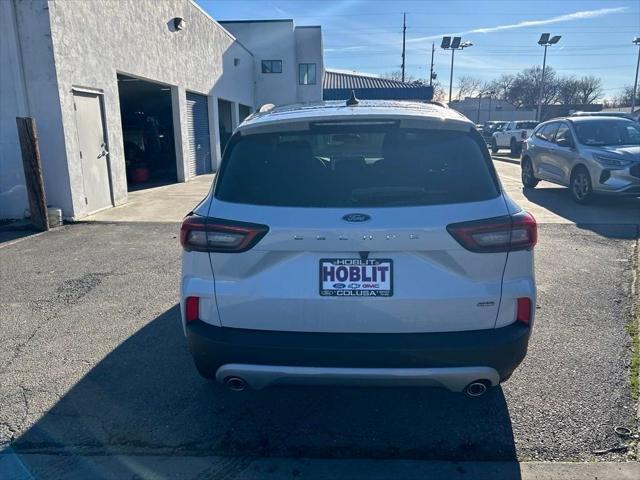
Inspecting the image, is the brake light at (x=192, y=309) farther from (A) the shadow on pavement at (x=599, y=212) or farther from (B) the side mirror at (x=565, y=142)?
(B) the side mirror at (x=565, y=142)

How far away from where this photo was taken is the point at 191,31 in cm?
1622

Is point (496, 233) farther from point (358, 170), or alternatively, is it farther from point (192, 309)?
point (192, 309)

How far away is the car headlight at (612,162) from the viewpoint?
30.9ft

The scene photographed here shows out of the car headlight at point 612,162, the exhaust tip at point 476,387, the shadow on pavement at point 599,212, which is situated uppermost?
the car headlight at point 612,162

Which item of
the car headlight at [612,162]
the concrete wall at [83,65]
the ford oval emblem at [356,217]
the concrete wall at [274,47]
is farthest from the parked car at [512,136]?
the ford oval emblem at [356,217]

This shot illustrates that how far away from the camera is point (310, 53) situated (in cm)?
3300

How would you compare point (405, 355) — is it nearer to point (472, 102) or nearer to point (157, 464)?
point (157, 464)

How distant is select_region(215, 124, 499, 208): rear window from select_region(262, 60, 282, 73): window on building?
99.1 ft

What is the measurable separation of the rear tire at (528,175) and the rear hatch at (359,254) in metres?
11.4

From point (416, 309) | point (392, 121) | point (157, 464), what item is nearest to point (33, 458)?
point (157, 464)

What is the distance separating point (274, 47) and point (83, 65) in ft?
78.5

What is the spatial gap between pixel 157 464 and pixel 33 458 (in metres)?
0.72

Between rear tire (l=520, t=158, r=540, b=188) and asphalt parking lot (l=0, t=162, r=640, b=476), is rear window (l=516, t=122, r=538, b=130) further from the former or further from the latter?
asphalt parking lot (l=0, t=162, r=640, b=476)

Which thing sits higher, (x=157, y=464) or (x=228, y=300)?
(x=228, y=300)
